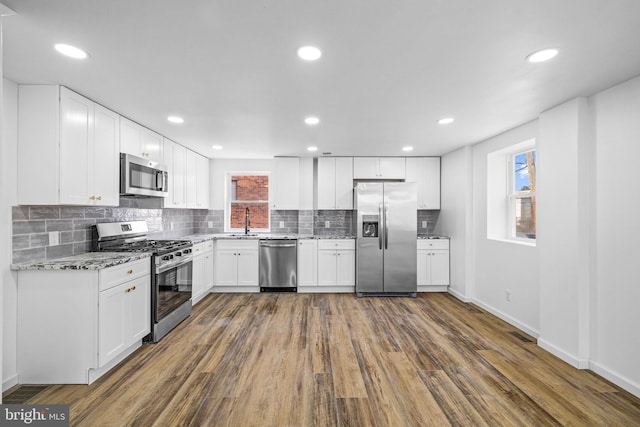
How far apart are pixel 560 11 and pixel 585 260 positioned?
82.6 inches

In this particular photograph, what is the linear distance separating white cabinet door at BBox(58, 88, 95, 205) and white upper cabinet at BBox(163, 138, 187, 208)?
4.36ft

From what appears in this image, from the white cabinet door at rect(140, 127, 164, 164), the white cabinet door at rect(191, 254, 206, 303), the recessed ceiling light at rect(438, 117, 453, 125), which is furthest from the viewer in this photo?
the white cabinet door at rect(191, 254, 206, 303)

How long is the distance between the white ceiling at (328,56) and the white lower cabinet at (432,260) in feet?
→ 7.50

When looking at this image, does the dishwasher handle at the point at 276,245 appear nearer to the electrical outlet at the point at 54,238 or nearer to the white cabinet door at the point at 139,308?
the white cabinet door at the point at 139,308

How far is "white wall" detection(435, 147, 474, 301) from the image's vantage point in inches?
175

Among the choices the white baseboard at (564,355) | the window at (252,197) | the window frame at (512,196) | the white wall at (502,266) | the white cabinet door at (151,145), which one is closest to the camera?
the white baseboard at (564,355)

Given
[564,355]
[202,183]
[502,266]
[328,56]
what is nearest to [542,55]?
[328,56]

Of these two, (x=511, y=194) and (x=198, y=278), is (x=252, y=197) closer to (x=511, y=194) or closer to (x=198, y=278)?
(x=198, y=278)

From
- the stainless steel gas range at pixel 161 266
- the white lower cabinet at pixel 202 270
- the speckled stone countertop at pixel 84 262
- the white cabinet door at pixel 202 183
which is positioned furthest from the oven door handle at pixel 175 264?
the white cabinet door at pixel 202 183

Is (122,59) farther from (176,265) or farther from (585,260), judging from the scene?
(585,260)

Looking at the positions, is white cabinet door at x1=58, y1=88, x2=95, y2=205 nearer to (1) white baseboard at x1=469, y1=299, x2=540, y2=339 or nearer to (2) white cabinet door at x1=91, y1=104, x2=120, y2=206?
(2) white cabinet door at x1=91, y1=104, x2=120, y2=206

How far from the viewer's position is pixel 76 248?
9.41 ft

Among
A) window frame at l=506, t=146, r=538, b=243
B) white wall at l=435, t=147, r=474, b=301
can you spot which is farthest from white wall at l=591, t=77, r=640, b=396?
white wall at l=435, t=147, r=474, b=301

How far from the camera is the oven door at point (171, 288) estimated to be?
3043 millimetres
